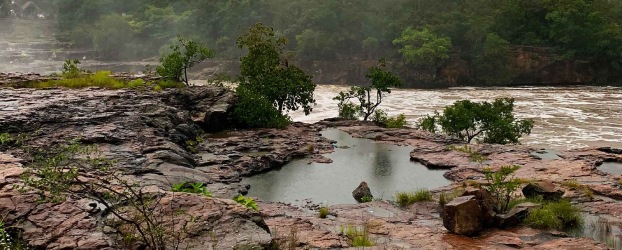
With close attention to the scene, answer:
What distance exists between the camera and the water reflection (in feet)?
51.9

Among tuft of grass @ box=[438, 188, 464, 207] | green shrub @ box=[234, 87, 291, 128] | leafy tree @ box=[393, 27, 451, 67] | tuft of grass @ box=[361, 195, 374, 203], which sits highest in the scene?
leafy tree @ box=[393, 27, 451, 67]

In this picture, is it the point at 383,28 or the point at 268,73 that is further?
the point at 383,28

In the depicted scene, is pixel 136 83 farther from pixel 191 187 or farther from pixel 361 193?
pixel 361 193

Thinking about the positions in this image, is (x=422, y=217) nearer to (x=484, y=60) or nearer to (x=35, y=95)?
(x=35, y=95)

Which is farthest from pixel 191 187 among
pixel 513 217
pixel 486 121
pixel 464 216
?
pixel 486 121

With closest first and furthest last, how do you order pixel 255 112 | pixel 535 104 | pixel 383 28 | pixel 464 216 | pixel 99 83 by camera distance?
1. pixel 464 216
2. pixel 99 83
3. pixel 255 112
4. pixel 535 104
5. pixel 383 28

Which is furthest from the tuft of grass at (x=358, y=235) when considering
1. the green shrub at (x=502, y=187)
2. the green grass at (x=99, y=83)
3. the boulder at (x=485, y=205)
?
the green grass at (x=99, y=83)

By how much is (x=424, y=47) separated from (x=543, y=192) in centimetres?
4707

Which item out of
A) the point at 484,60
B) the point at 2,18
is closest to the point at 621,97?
the point at 484,60

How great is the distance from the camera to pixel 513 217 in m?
12.3

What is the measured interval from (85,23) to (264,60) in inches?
2876

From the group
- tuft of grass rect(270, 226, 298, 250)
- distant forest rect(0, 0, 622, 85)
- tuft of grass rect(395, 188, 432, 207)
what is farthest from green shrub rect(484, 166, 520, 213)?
distant forest rect(0, 0, 622, 85)

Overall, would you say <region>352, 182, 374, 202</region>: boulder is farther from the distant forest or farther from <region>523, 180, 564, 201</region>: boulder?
the distant forest

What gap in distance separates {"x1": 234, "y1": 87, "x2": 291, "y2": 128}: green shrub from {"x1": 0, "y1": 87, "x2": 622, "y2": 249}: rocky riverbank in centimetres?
58
